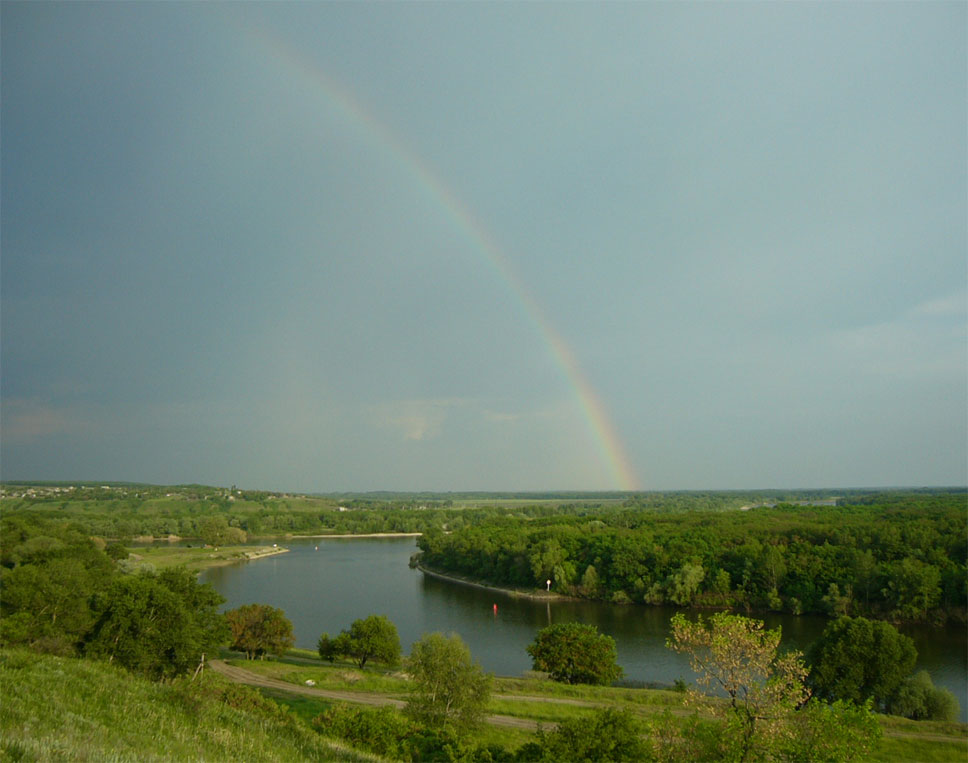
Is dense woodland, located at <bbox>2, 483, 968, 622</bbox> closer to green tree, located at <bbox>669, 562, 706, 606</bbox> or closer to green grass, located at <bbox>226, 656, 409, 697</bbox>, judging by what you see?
green tree, located at <bbox>669, 562, 706, 606</bbox>

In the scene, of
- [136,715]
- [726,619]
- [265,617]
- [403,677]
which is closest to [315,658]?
[265,617]

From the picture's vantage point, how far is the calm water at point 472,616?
115 ft

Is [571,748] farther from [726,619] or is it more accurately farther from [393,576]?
[393,576]

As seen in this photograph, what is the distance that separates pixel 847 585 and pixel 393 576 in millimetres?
47099

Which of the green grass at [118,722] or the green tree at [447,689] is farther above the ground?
the green grass at [118,722]

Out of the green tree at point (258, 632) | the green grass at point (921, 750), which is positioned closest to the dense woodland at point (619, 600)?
the green tree at point (258, 632)

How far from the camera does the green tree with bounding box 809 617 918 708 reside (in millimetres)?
26141

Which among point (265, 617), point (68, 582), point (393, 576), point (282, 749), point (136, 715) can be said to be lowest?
point (393, 576)

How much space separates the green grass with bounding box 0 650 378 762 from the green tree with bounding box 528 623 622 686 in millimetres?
24084

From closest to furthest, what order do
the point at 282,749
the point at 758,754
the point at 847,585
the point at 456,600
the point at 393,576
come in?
the point at 282,749 → the point at 758,754 → the point at 847,585 → the point at 456,600 → the point at 393,576

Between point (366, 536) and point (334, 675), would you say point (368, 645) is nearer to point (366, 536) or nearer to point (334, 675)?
point (334, 675)

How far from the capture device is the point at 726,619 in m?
11.7

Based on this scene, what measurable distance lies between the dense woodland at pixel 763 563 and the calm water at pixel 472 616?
224cm

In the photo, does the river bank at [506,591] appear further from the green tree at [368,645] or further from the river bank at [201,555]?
the river bank at [201,555]
